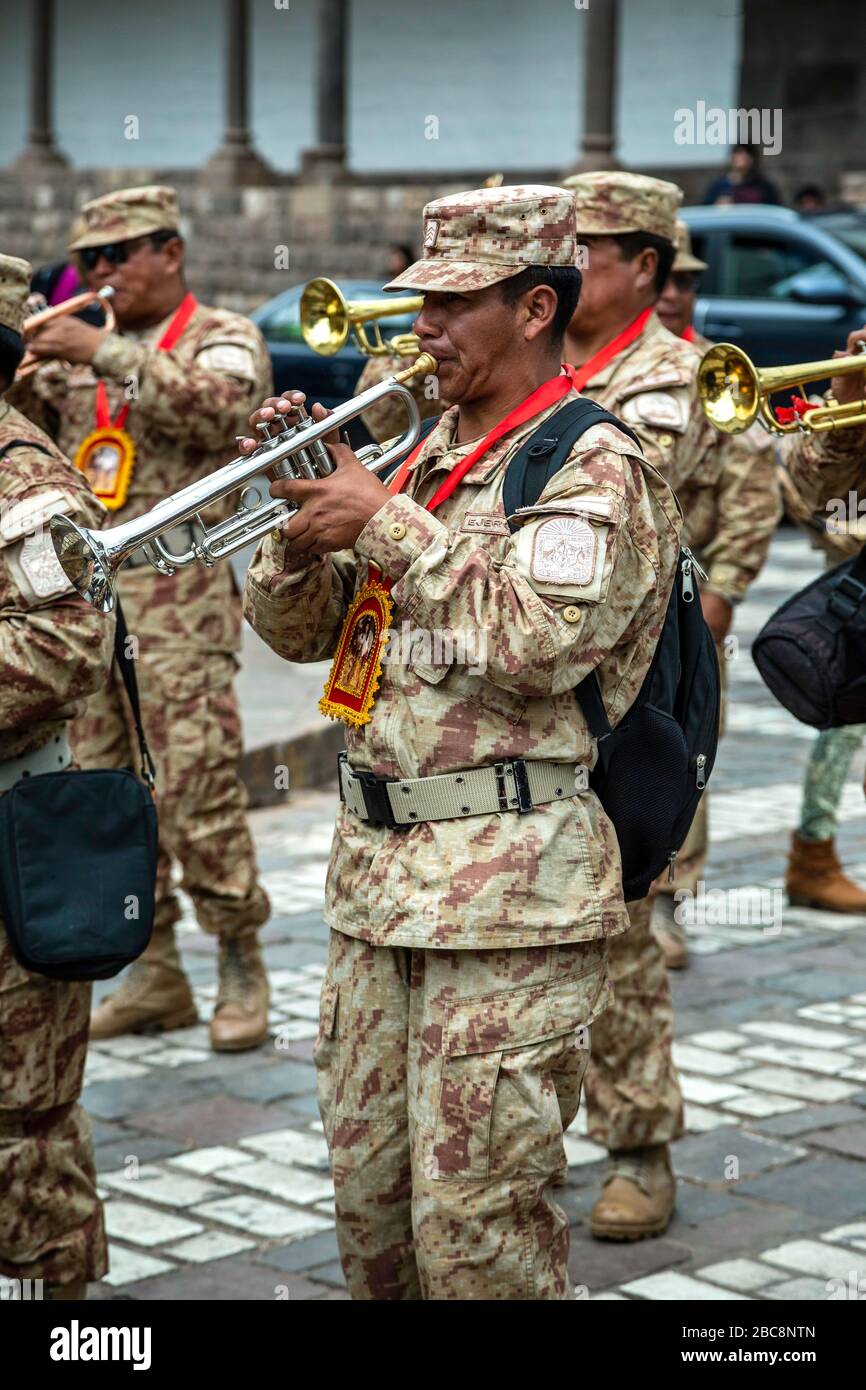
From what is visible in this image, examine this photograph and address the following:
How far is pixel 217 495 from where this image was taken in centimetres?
352

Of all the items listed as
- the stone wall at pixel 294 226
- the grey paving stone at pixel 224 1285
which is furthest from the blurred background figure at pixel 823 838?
the stone wall at pixel 294 226

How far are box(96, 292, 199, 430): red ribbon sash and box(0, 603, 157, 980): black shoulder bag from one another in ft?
7.79

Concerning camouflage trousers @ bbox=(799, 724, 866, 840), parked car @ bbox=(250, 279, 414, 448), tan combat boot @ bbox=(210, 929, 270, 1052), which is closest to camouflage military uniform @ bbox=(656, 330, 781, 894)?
camouflage trousers @ bbox=(799, 724, 866, 840)

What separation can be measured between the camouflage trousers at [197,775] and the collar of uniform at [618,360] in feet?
5.57

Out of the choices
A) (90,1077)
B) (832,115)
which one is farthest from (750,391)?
(832,115)

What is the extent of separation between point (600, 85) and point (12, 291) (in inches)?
797

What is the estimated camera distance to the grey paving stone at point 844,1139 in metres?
5.42

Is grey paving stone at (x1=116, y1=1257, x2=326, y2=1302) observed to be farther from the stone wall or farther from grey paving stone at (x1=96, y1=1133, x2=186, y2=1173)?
the stone wall

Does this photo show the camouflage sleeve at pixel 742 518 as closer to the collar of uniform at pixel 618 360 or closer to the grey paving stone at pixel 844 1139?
the collar of uniform at pixel 618 360

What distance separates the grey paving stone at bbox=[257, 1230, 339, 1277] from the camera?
188 inches
